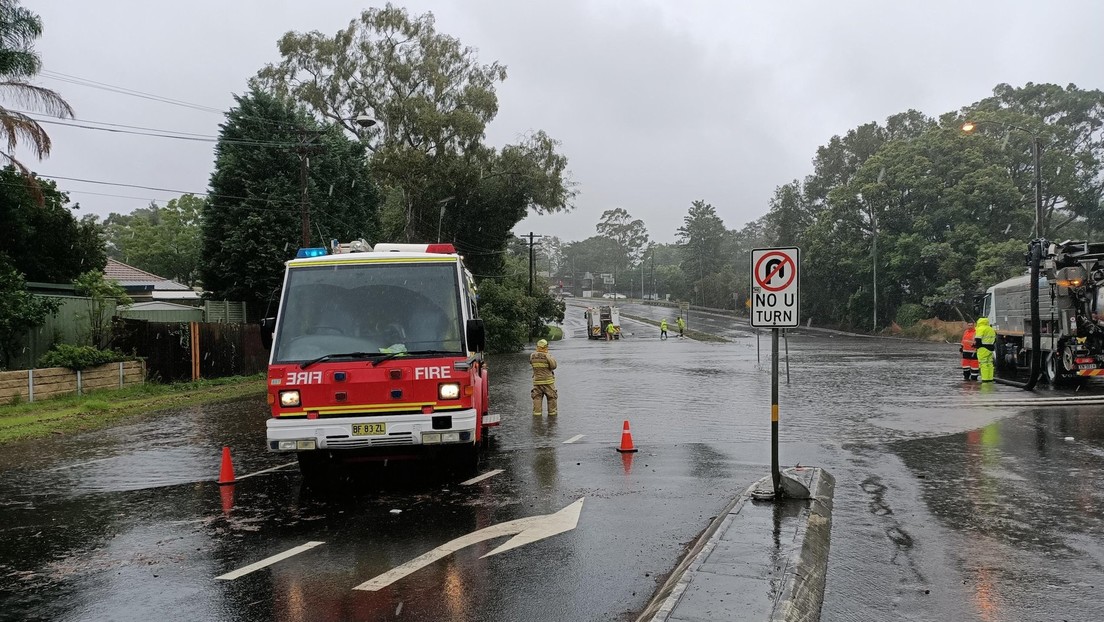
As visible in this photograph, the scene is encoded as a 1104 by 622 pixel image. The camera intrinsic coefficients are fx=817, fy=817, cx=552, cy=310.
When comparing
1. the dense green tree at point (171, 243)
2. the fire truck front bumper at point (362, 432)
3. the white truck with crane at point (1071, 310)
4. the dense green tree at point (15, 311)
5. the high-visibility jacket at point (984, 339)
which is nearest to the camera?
the fire truck front bumper at point (362, 432)

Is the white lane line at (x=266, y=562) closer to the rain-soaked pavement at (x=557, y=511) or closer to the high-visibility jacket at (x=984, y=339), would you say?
the rain-soaked pavement at (x=557, y=511)

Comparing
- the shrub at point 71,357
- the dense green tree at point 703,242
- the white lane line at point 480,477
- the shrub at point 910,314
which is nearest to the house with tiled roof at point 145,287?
the shrub at point 71,357

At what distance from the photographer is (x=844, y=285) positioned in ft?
229

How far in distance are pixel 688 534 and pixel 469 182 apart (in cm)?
4044

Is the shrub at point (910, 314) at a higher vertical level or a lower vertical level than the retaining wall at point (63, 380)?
higher

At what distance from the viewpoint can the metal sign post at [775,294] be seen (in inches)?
296

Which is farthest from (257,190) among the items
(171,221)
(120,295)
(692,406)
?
(171,221)

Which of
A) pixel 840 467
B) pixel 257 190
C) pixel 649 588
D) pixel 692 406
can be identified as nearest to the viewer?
pixel 649 588

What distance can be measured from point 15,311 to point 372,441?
643 inches

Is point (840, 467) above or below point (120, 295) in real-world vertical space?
below

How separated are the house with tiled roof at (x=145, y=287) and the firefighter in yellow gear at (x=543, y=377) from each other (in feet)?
108

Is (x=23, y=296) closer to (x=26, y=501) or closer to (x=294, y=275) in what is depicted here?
(x=26, y=501)

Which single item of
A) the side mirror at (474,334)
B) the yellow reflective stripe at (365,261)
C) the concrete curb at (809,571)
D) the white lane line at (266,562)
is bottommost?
the white lane line at (266,562)

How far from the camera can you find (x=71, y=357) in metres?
20.1
